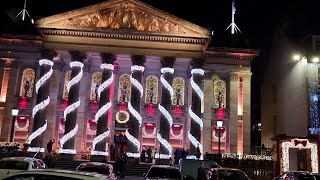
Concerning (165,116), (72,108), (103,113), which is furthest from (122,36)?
(165,116)

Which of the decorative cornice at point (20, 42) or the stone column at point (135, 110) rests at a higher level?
the decorative cornice at point (20, 42)

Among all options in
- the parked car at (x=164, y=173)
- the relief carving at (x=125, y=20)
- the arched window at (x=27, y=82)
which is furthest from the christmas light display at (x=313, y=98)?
the arched window at (x=27, y=82)

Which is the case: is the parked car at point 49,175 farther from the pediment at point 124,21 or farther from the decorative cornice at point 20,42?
the decorative cornice at point 20,42

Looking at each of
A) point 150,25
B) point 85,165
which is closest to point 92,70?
point 150,25

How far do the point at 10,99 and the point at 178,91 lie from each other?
1868 centimetres

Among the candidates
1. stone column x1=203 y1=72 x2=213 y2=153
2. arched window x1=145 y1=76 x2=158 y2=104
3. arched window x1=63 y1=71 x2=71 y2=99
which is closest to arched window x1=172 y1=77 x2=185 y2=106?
arched window x1=145 y1=76 x2=158 y2=104

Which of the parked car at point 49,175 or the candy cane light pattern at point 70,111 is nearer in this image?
the parked car at point 49,175

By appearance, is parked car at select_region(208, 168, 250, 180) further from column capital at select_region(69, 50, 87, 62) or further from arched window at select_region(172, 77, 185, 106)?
arched window at select_region(172, 77, 185, 106)

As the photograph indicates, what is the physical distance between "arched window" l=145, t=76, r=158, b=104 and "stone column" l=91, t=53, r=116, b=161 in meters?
7.09

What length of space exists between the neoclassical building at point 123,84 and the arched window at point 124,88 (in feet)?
0.38

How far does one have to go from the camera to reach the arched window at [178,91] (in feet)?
143

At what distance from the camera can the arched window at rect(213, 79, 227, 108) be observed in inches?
1729

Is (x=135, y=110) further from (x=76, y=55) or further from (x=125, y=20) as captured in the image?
(x=125, y=20)

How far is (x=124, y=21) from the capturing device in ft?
126
